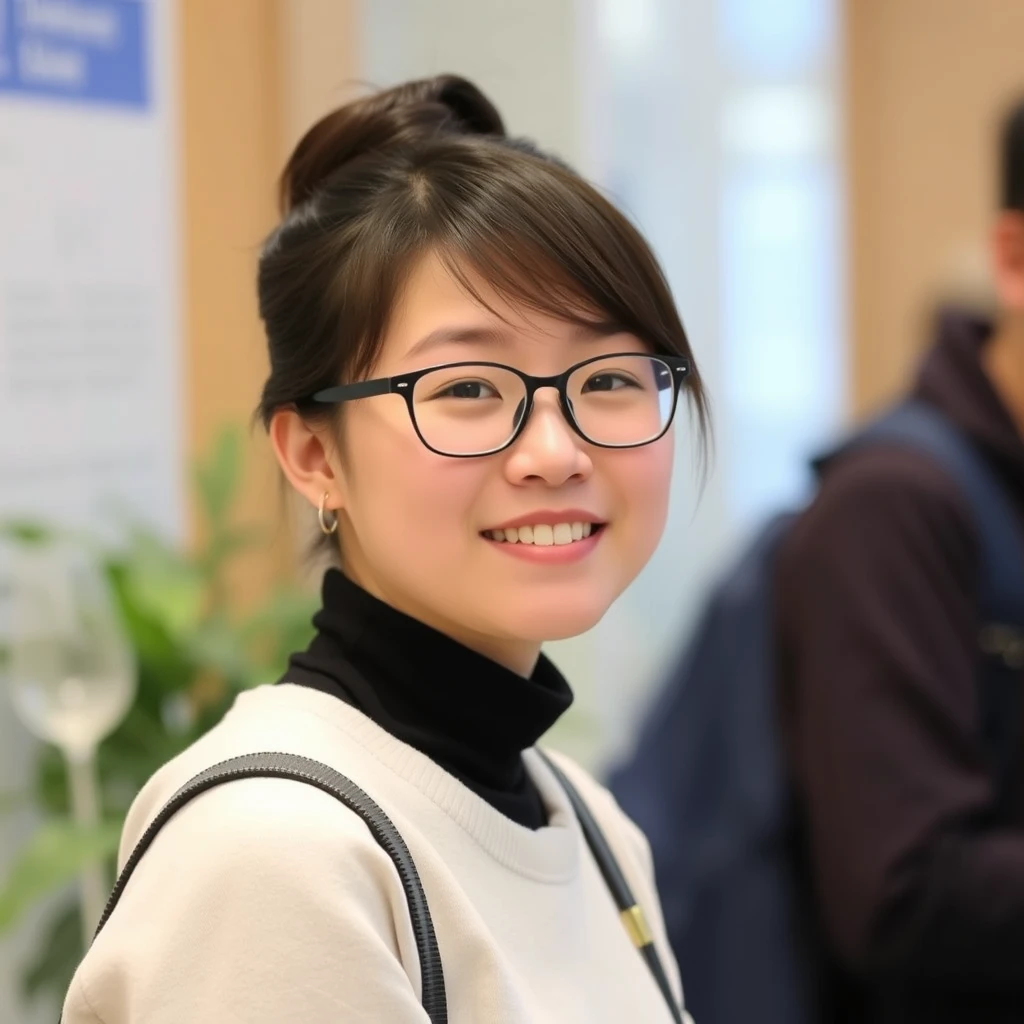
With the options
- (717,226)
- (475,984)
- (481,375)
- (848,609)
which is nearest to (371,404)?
(481,375)

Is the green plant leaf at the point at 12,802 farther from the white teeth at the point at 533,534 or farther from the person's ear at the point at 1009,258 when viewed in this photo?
the person's ear at the point at 1009,258

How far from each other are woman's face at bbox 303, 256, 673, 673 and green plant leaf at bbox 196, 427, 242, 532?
928 mm

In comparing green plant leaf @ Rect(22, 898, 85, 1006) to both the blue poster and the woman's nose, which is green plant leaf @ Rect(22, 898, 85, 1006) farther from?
the woman's nose

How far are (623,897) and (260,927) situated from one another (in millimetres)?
404

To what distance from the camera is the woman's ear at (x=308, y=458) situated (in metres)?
1.02

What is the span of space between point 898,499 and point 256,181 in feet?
3.54

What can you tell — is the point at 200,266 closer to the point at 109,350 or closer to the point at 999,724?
the point at 109,350

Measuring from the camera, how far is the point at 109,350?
197cm

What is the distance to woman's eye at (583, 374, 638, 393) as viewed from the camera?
97 centimetres

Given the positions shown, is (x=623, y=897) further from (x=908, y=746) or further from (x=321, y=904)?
(x=908, y=746)

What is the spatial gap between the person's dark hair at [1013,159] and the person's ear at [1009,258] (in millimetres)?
A: 17

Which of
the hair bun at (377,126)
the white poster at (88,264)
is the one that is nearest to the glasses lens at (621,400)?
the hair bun at (377,126)

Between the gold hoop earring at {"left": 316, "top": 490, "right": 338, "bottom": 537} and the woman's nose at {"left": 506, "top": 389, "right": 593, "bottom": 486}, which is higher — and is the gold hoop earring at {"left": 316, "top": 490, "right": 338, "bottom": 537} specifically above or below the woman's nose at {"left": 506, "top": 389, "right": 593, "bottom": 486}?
below

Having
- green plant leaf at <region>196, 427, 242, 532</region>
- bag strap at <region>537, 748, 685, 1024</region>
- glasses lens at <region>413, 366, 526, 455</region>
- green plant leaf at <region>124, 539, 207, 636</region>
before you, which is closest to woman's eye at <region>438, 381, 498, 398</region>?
glasses lens at <region>413, 366, 526, 455</region>
